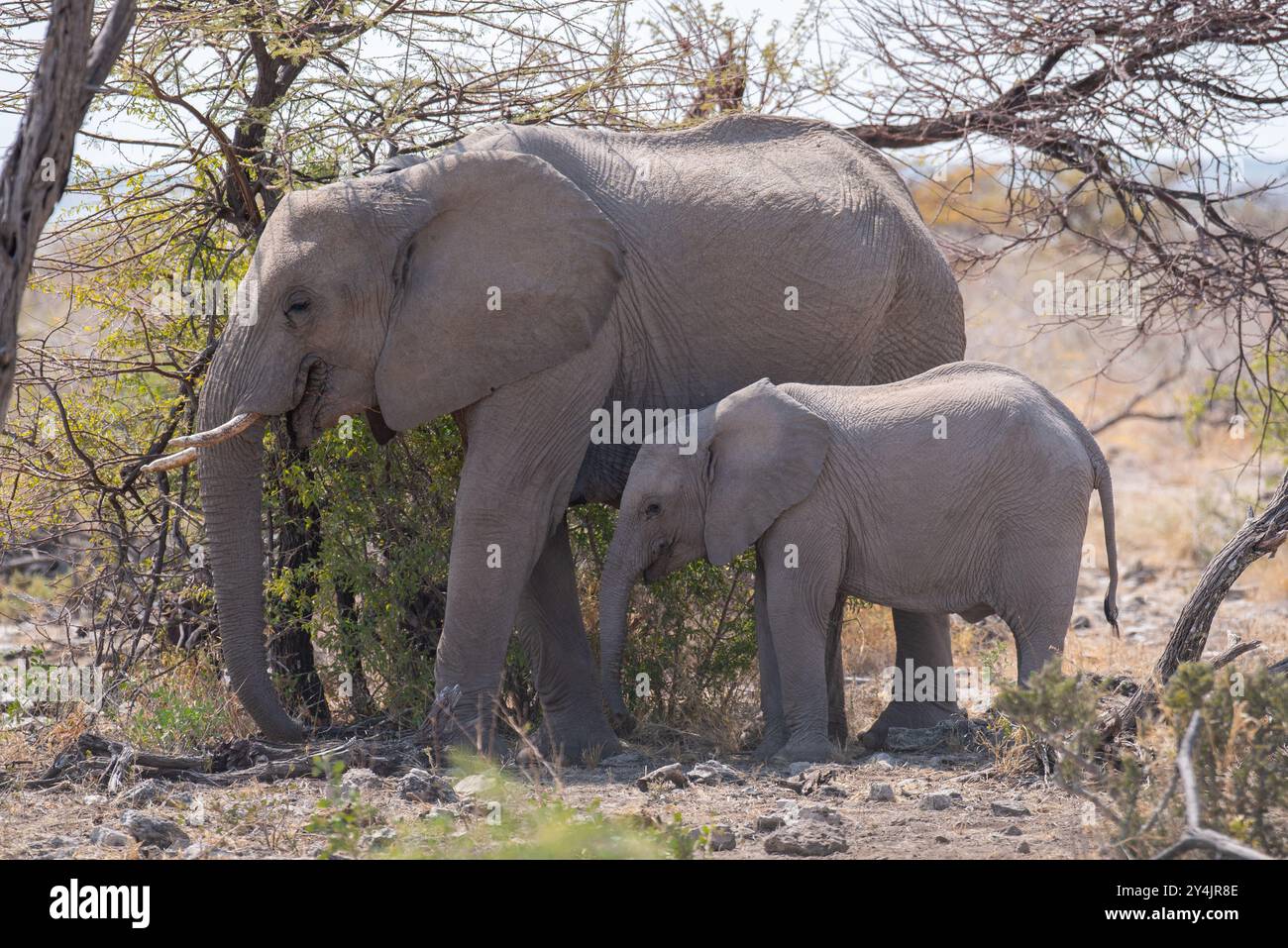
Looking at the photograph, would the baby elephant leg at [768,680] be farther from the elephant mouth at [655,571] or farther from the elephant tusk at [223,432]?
the elephant tusk at [223,432]

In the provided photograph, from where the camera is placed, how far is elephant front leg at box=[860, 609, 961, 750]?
7.80m

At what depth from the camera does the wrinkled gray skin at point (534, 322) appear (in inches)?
270

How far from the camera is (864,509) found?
713 cm

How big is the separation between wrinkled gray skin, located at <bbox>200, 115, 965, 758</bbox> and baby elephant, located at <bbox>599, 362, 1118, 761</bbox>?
0.45 m

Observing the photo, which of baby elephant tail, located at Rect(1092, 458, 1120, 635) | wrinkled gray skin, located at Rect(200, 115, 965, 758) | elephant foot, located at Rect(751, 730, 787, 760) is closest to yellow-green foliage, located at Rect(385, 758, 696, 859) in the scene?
wrinkled gray skin, located at Rect(200, 115, 965, 758)

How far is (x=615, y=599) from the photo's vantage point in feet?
22.9

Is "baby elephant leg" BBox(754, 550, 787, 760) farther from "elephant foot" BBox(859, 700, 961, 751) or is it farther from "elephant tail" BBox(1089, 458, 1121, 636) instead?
"elephant tail" BBox(1089, 458, 1121, 636)

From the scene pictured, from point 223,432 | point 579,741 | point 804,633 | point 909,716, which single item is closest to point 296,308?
point 223,432

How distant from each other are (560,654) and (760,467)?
4.66 ft

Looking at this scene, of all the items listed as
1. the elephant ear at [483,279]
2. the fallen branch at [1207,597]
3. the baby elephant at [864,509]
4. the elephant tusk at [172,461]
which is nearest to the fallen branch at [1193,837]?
the fallen branch at [1207,597]

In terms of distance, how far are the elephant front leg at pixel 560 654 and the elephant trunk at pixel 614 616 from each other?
16.0 inches
